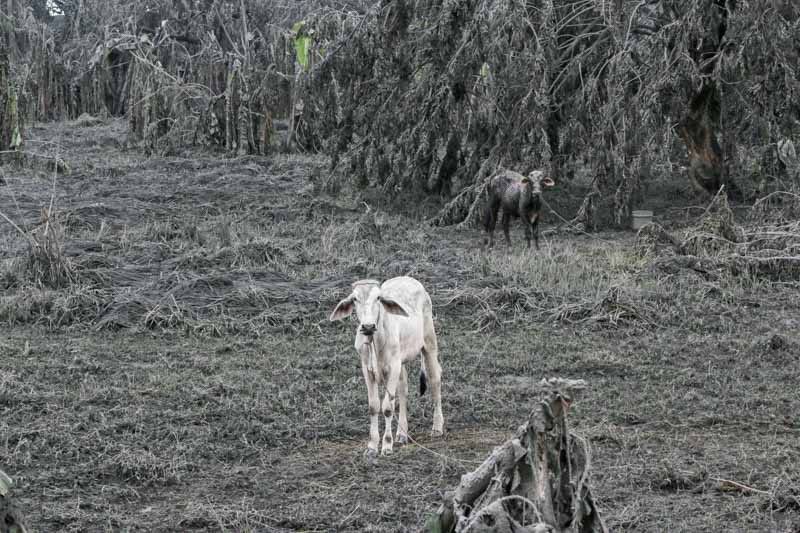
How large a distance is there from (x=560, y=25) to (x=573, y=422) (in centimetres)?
996

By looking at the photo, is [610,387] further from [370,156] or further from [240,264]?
[370,156]

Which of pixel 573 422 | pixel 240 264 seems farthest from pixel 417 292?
pixel 240 264

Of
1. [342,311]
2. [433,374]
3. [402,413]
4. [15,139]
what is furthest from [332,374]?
[15,139]

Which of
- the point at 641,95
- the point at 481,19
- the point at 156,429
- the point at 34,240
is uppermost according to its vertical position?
the point at 481,19

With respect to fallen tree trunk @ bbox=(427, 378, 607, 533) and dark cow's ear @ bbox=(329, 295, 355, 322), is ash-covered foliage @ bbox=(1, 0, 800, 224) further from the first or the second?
fallen tree trunk @ bbox=(427, 378, 607, 533)

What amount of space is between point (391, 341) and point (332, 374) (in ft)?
7.13

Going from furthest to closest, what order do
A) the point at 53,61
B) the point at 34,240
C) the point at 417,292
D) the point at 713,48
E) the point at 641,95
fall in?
the point at 53,61, the point at 713,48, the point at 641,95, the point at 34,240, the point at 417,292

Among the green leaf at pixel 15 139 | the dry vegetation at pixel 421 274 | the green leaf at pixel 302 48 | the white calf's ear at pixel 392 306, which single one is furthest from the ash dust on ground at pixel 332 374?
the green leaf at pixel 302 48

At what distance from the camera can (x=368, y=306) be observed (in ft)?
22.4

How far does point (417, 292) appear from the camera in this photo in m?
7.82

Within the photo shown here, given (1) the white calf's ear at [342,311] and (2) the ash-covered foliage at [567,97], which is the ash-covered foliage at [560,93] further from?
(1) the white calf's ear at [342,311]

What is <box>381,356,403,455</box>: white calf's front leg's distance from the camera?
7.25 meters

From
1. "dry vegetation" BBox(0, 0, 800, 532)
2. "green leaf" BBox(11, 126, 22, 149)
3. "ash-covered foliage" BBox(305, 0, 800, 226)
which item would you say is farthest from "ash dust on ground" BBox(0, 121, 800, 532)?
"green leaf" BBox(11, 126, 22, 149)

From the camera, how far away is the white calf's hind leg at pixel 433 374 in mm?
7844
